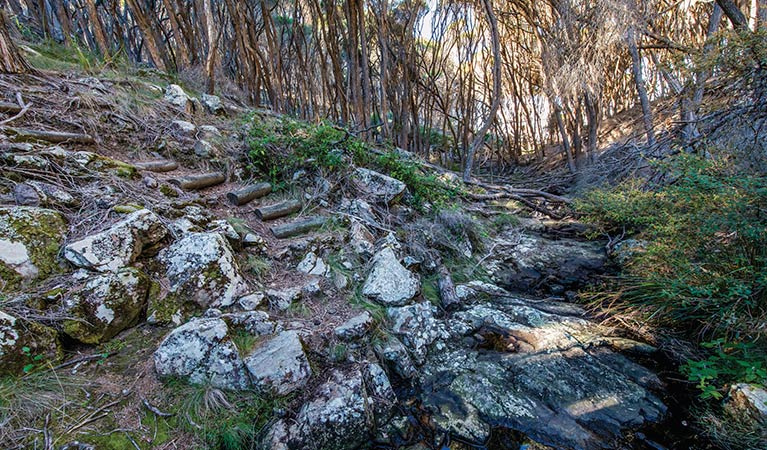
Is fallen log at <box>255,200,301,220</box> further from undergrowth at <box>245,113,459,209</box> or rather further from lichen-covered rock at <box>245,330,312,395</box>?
lichen-covered rock at <box>245,330,312,395</box>

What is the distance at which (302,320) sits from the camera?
2326mm

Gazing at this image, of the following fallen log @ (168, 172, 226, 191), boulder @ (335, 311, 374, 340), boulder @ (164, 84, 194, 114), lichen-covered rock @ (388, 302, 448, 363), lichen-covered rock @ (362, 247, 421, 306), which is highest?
boulder @ (164, 84, 194, 114)

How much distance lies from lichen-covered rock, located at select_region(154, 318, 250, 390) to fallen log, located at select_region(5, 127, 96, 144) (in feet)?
7.11

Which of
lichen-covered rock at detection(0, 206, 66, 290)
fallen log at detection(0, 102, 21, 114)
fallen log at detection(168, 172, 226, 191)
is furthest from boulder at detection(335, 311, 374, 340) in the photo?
fallen log at detection(0, 102, 21, 114)

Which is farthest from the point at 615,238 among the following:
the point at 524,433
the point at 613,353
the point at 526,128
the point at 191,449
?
the point at 526,128

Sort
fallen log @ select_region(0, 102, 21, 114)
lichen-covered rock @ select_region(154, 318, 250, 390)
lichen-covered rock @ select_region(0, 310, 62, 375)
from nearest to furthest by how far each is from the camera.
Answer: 1. lichen-covered rock @ select_region(0, 310, 62, 375)
2. lichen-covered rock @ select_region(154, 318, 250, 390)
3. fallen log @ select_region(0, 102, 21, 114)

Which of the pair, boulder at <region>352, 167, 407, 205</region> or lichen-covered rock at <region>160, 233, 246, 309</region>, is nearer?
lichen-covered rock at <region>160, 233, 246, 309</region>

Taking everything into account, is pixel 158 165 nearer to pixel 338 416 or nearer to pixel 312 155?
pixel 312 155

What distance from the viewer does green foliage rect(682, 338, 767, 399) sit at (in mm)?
1865

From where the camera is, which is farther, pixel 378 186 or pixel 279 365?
pixel 378 186

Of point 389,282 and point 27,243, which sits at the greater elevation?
point 27,243

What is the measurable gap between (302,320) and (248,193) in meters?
1.70

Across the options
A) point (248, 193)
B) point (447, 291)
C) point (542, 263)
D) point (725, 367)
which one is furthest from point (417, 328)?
point (542, 263)

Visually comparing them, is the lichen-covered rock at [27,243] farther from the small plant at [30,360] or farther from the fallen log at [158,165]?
the fallen log at [158,165]
